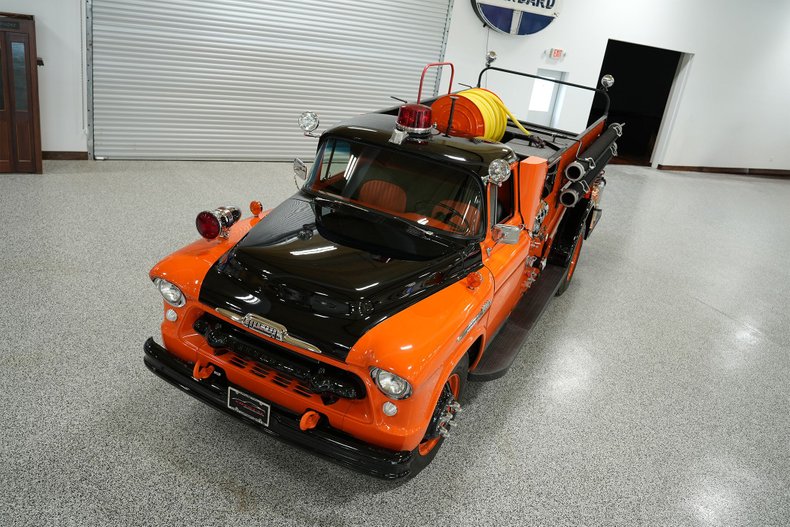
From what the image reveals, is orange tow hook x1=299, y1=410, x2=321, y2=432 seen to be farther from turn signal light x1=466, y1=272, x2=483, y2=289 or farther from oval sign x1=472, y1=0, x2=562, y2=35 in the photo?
oval sign x1=472, y1=0, x2=562, y2=35

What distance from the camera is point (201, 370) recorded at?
9.59 feet

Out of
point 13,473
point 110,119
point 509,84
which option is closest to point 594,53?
point 509,84

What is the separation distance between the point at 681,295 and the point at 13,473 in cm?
570

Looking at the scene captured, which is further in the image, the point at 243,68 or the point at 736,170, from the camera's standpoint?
the point at 736,170

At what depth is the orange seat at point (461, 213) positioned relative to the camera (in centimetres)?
337

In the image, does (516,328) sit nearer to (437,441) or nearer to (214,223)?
(437,441)

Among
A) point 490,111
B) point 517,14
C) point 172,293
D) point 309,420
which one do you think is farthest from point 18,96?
point 517,14

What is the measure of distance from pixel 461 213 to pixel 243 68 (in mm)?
5748

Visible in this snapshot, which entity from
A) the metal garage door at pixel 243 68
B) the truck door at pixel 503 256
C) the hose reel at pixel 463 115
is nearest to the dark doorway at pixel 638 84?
A: the metal garage door at pixel 243 68

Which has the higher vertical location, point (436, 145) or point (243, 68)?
point (436, 145)

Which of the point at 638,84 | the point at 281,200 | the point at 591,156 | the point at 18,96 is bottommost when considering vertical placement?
the point at 281,200

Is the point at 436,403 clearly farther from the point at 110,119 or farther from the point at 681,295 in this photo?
the point at 110,119

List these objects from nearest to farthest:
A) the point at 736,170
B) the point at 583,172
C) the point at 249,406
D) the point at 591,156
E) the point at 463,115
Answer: the point at 249,406, the point at 463,115, the point at 583,172, the point at 591,156, the point at 736,170

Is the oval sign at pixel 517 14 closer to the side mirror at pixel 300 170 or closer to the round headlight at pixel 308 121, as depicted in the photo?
the round headlight at pixel 308 121
